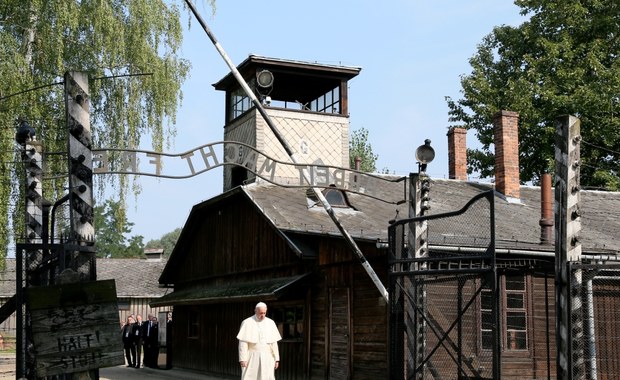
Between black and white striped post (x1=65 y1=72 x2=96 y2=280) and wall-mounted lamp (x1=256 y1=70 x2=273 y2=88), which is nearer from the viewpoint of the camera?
black and white striped post (x1=65 y1=72 x2=96 y2=280)

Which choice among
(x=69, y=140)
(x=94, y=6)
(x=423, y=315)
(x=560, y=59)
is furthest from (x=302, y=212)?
(x=560, y=59)

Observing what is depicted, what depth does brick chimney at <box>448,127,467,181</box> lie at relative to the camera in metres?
28.2

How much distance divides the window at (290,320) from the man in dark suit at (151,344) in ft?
28.5

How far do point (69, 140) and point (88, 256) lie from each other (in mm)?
1304

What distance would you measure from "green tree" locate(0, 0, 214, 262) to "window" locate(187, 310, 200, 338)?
518cm

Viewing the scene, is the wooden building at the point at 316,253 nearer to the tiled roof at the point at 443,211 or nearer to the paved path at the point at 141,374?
the tiled roof at the point at 443,211

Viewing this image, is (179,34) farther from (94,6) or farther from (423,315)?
(423,315)

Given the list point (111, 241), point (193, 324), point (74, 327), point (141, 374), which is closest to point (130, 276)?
point (193, 324)

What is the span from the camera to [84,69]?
83.1ft

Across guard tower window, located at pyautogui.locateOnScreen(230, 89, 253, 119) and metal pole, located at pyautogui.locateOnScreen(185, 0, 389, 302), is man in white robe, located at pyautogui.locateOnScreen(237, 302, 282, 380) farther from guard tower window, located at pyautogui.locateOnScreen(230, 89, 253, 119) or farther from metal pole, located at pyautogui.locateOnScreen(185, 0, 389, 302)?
guard tower window, located at pyautogui.locateOnScreen(230, 89, 253, 119)

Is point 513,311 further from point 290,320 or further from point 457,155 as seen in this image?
point 457,155

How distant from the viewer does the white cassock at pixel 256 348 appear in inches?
597

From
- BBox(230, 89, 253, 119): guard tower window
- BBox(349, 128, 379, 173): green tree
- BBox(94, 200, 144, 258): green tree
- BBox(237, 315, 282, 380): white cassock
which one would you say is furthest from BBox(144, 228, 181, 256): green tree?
BBox(237, 315, 282, 380): white cassock

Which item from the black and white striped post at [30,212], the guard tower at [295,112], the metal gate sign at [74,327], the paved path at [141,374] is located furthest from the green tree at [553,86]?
the metal gate sign at [74,327]
